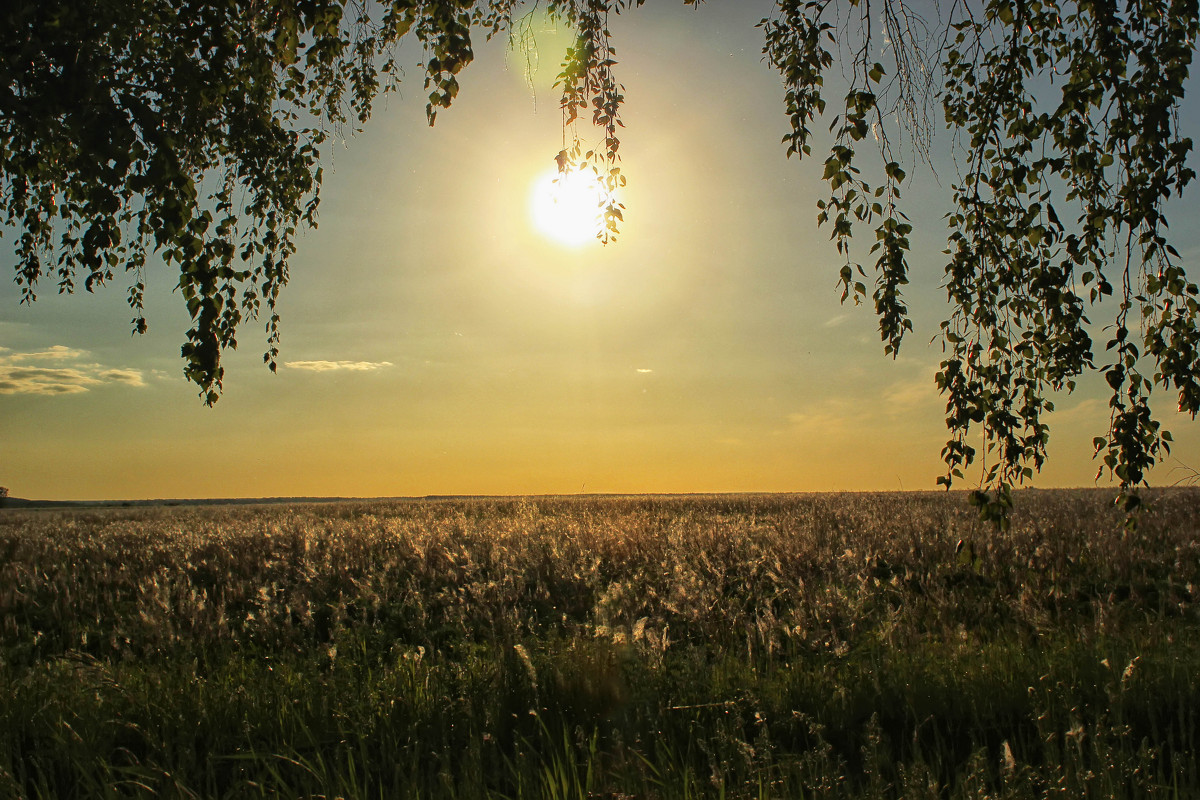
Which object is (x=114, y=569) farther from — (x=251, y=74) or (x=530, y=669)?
(x=530, y=669)

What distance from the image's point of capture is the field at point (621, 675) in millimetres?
2646

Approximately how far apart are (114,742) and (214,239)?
7.67 feet

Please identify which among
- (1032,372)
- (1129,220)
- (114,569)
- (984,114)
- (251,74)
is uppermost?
(251,74)

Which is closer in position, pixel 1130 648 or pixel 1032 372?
pixel 1032 372

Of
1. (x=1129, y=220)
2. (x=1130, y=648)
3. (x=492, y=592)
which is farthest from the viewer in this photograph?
(x=492, y=592)

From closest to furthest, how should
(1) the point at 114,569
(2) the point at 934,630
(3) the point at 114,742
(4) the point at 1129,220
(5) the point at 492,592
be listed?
1. (4) the point at 1129,220
2. (3) the point at 114,742
3. (2) the point at 934,630
4. (5) the point at 492,592
5. (1) the point at 114,569

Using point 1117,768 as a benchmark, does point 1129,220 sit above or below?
above

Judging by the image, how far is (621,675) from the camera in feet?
11.5

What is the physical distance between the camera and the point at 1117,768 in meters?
2.47

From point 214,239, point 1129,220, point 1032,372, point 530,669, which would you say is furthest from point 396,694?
point 1129,220

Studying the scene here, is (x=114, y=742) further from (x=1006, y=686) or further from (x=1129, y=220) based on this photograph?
(x=1129, y=220)

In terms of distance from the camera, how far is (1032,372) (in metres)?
3.58

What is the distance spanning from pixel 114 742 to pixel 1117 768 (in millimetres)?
3999

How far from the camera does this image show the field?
2.65 metres
